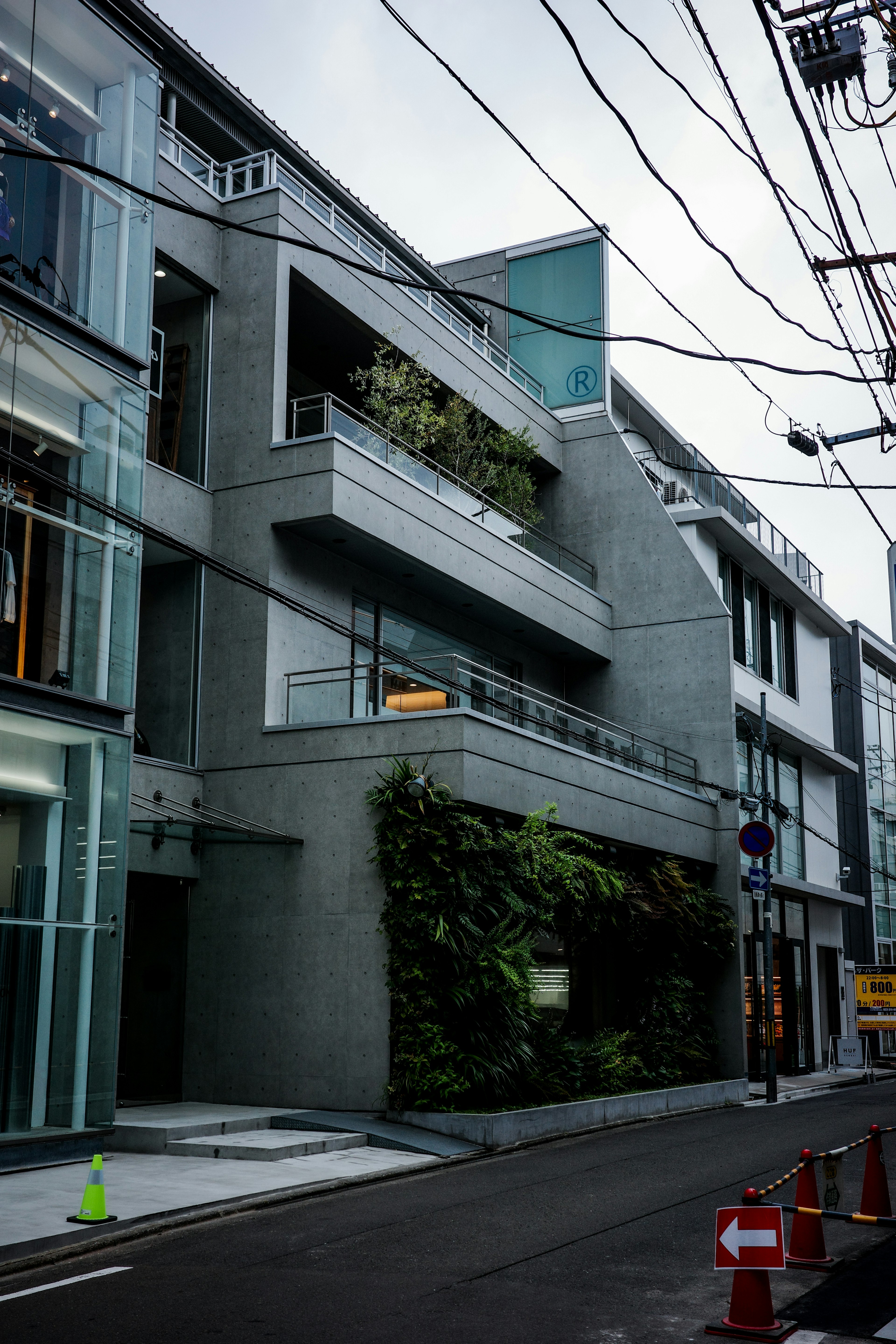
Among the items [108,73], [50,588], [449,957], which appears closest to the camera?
[50,588]

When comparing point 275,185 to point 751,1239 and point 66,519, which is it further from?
point 751,1239

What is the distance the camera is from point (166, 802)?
744 inches

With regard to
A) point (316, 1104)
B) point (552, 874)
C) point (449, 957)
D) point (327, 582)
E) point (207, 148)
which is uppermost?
point (207, 148)

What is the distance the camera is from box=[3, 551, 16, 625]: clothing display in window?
13500mm

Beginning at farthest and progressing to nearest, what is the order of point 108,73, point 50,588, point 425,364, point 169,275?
point 425,364 → point 169,275 → point 108,73 → point 50,588

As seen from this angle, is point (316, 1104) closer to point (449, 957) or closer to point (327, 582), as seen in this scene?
point (449, 957)

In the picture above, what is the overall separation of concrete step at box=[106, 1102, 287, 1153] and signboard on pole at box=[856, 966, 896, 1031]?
1720cm

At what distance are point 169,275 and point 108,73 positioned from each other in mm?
5518

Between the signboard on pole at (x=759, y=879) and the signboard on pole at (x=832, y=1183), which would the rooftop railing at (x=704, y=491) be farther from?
the signboard on pole at (x=832, y=1183)

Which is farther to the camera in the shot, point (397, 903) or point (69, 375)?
point (397, 903)

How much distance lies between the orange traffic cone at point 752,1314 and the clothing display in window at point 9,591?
986cm

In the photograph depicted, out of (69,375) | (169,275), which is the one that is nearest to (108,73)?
(69,375)

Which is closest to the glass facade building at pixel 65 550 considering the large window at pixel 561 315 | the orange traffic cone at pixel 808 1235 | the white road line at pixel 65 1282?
the white road line at pixel 65 1282

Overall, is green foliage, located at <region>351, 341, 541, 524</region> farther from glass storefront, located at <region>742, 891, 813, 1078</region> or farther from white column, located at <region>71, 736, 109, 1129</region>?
white column, located at <region>71, 736, 109, 1129</region>
